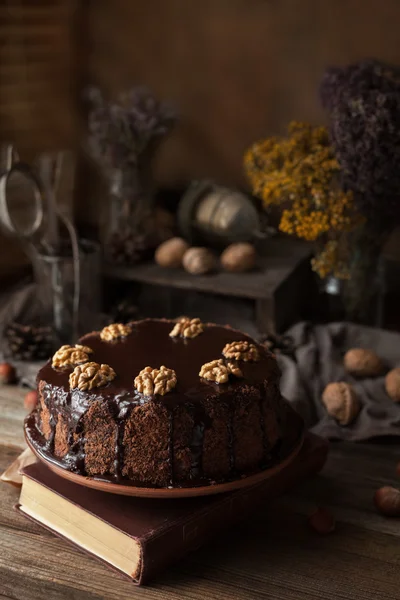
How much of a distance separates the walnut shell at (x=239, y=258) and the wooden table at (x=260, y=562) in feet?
2.41

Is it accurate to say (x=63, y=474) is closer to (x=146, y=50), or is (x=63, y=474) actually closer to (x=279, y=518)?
(x=279, y=518)

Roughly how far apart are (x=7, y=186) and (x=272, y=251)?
0.76 meters

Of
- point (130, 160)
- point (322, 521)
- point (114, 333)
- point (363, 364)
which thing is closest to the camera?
point (322, 521)

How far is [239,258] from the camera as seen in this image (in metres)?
2.04

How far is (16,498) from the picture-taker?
1414 millimetres

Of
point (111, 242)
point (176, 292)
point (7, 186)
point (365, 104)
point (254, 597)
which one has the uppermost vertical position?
point (365, 104)

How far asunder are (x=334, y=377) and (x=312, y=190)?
0.44m

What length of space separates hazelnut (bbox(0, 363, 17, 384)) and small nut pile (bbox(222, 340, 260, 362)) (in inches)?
27.5

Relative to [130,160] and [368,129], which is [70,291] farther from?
[368,129]

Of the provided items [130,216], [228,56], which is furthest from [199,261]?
[228,56]

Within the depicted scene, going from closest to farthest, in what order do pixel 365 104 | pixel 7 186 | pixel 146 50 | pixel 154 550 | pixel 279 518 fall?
1. pixel 154 550
2. pixel 279 518
3. pixel 365 104
4. pixel 7 186
5. pixel 146 50

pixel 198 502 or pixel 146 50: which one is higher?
pixel 146 50

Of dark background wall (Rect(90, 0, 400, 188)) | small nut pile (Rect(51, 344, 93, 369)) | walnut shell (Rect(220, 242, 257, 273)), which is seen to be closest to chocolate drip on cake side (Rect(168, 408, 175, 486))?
small nut pile (Rect(51, 344, 93, 369))

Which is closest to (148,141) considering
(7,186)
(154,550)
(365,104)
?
(7,186)
